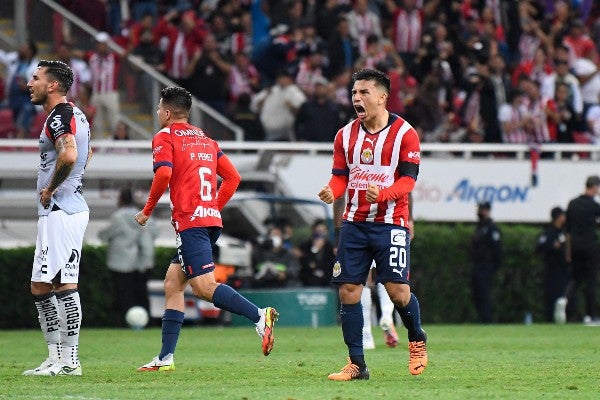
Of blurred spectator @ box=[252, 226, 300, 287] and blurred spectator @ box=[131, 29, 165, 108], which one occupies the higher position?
blurred spectator @ box=[131, 29, 165, 108]

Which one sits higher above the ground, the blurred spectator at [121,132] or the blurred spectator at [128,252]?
the blurred spectator at [121,132]

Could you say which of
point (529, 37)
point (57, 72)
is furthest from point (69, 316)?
point (529, 37)

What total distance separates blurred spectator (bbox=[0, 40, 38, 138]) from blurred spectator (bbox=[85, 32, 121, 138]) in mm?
1033

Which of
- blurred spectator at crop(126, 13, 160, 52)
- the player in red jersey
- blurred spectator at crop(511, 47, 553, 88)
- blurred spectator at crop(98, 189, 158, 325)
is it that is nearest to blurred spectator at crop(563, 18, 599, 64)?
blurred spectator at crop(511, 47, 553, 88)

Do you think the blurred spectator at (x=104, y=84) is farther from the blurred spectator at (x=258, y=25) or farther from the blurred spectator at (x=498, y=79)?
the blurred spectator at (x=498, y=79)

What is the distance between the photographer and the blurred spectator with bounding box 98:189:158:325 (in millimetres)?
23797

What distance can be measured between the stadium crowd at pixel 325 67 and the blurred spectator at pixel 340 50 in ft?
0.06

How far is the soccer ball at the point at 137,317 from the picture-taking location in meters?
23.3

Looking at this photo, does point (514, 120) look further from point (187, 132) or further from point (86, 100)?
point (187, 132)

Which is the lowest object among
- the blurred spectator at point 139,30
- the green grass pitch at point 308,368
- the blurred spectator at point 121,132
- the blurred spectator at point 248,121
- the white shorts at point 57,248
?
the green grass pitch at point 308,368

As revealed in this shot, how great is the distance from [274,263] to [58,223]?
12.4 m

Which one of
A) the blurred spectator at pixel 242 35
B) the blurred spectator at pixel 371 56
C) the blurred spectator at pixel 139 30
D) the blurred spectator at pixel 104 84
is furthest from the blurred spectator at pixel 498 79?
the blurred spectator at pixel 104 84

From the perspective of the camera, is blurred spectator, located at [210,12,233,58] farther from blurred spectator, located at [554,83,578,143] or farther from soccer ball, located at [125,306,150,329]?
soccer ball, located at [125,306,150,329]

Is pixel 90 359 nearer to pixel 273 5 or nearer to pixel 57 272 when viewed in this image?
pixel 57 272
